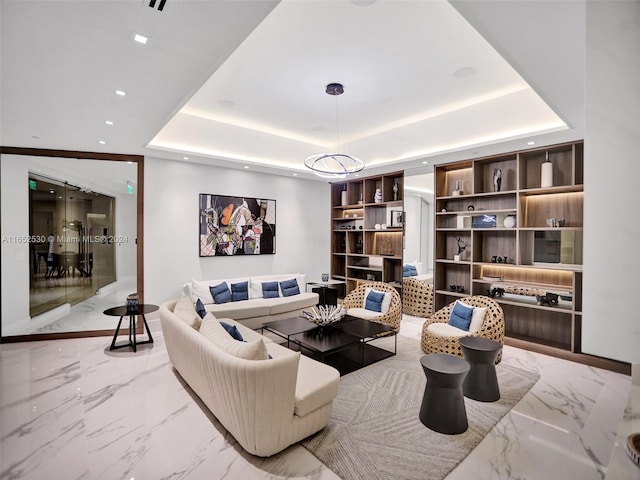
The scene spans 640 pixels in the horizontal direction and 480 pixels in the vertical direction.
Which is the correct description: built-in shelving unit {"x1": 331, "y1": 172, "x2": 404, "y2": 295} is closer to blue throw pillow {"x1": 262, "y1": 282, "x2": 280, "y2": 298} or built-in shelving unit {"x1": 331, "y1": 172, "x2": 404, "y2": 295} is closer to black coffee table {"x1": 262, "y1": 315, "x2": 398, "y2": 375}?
blue throw pillow {"x1": 262, "y1": 282, "x2": 280, "y2": 298}

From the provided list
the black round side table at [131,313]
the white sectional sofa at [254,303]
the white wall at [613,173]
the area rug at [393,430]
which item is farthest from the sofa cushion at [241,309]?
the white wall at [613,173]

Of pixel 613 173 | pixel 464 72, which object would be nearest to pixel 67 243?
pixel 464 72

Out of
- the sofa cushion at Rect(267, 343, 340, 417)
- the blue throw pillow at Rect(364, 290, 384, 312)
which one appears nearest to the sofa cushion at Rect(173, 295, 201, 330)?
the sofa cushion at Rect(267, 343, 340, 417)

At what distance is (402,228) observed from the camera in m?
6.38

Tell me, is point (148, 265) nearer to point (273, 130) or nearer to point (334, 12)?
point (273, 130)

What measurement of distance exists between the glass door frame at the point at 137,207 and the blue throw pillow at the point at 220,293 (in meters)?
1.08

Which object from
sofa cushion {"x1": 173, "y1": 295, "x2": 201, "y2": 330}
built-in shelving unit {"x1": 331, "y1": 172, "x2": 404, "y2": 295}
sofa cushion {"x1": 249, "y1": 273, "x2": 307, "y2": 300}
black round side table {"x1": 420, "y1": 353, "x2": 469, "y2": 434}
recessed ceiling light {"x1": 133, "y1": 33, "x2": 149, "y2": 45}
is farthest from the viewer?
built-in shelving unit {"x1": 331, "y1": 172, "x2": 404, "y2": 295}

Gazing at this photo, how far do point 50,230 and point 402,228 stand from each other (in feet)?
18.9

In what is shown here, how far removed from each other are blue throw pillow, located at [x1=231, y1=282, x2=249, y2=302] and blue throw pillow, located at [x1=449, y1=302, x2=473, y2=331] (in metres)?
3.30

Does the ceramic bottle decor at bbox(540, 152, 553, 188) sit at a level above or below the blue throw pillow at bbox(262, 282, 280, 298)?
above

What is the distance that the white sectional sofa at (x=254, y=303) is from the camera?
16.9 ft

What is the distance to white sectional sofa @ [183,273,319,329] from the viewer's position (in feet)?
16.9

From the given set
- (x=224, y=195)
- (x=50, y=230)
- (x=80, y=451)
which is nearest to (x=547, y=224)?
(x=224, y=195)

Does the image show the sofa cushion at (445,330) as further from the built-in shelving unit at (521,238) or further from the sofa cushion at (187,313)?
the sofa cushion at (187,313)
